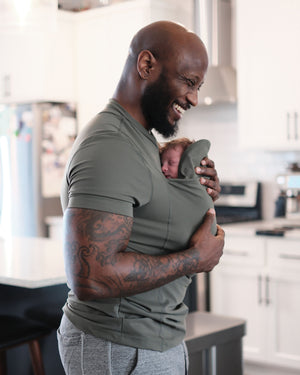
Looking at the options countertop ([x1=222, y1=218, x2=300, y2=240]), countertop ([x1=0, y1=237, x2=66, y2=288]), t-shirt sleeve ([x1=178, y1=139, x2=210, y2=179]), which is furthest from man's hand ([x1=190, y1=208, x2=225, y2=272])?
countertop ([x1=222, y1=218, x2=300, y2=240])

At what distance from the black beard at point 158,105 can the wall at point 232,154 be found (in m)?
2.95

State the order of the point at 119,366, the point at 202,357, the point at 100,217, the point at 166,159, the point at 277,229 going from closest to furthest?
the point at 100,217 < the point at 119,366 < the point at 166,159 < the point at 202,357 < the point at 277,229

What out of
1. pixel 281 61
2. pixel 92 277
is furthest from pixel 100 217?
pixel 281 61

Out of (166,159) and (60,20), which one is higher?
(60,20)

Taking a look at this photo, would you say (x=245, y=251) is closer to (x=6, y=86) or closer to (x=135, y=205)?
(x=6, y=86)

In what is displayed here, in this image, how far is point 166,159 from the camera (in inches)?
58.3

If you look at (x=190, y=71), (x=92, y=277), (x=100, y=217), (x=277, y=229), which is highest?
(x=190, y=71)

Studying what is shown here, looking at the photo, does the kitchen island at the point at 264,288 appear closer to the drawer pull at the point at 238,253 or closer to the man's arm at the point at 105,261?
the drawer pull at the point at 238,253

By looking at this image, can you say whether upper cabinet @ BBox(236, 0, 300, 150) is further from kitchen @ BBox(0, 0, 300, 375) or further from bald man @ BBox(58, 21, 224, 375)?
bald man @ BBox(58, 21, 224, 375)

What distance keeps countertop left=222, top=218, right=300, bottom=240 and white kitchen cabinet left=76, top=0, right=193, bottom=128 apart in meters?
1.29

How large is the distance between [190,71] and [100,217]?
0.36 m

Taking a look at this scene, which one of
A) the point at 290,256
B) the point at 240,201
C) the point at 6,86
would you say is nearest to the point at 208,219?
the point at 290,256

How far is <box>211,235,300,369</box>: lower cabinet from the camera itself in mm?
3727

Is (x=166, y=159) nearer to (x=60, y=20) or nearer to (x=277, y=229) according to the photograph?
(x=277, y=229)
